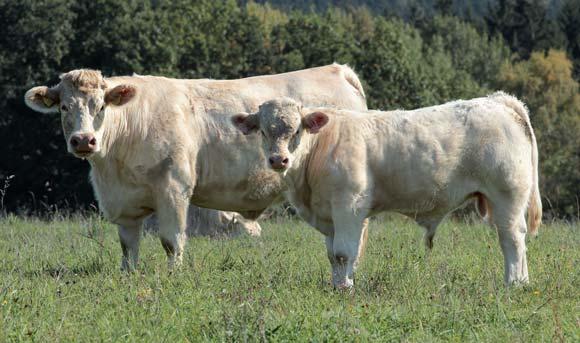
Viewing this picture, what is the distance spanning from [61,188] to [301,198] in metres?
33.4

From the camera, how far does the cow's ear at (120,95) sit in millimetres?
10359

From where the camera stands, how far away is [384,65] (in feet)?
190

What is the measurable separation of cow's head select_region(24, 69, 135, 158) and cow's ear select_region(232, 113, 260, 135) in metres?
1.53

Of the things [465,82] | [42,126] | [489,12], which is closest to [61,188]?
[42,126]

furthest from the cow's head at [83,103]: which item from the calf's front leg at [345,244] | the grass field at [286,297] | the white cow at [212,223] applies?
the white cow at [212,223]

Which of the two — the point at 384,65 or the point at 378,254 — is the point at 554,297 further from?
the point at 384,65

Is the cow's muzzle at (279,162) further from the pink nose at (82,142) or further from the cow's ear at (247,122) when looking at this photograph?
the pink nose at (82,142)

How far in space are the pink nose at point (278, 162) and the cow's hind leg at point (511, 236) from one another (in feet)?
6.72

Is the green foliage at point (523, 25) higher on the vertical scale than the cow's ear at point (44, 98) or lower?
lower

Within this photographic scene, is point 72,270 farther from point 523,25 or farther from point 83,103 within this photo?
point 523,25

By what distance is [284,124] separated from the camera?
9.19 m

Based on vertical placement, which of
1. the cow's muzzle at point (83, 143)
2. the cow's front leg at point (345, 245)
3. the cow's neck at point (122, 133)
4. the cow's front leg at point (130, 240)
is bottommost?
the cow's front leg at point (130, 240)

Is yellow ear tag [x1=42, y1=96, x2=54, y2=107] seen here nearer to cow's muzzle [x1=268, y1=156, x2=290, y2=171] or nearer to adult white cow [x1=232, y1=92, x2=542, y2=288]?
adult white cow [x1=232, y1=92, x2=542, y2=288]

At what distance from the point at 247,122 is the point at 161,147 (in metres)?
1.39
